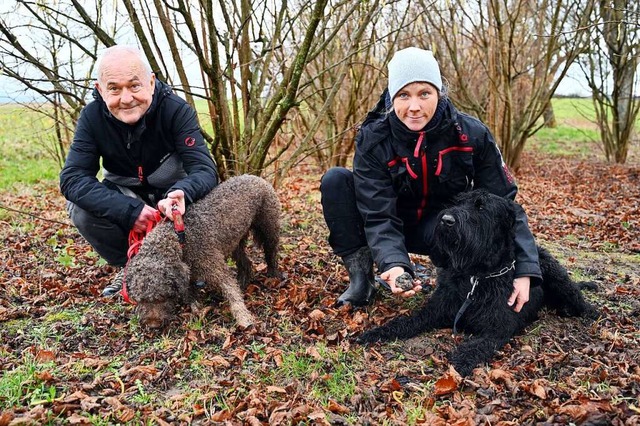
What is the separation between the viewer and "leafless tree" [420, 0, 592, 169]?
33.5 feet

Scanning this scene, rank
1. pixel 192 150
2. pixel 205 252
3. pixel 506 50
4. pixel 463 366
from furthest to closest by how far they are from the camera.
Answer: pixel 506 50, pixel 192 150, pixel 205 252, pixel 463 366

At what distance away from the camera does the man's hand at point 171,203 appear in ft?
11.6

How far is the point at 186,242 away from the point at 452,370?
6.20 feet

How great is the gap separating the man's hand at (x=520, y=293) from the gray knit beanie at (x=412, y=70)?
1325 mm

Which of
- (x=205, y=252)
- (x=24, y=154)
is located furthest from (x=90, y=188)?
(x=24, y=154)

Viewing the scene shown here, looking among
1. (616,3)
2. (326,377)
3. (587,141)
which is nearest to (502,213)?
(326,377)

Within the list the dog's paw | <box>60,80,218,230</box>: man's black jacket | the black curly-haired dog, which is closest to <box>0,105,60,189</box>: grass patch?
<box>60,80,218,230</box>: man's black jacket

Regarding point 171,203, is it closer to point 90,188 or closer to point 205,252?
point 205,252

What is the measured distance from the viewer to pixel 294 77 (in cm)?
499

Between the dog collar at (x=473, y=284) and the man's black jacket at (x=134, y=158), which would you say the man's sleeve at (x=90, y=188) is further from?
the dog collar at (x=473, y=284)

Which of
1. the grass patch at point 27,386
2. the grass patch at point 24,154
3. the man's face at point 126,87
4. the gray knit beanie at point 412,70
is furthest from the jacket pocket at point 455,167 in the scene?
the grass patch at point 24,154

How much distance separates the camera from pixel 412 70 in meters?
3.30

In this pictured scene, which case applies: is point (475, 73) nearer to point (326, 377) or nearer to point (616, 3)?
point (616, 3)

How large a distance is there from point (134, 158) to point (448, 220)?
2.36 m
